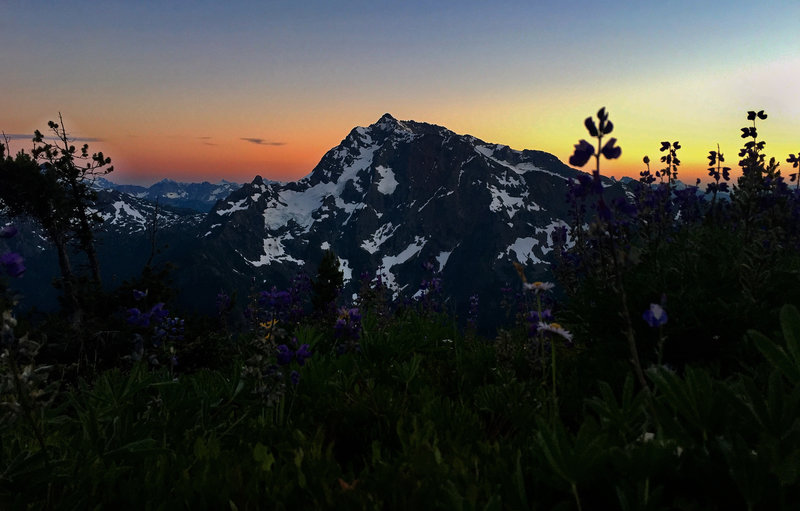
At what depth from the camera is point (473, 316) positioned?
11.3m

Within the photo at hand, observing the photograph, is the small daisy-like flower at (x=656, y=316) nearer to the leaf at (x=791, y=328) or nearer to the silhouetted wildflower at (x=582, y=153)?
the leaf at (x=791, y=328)

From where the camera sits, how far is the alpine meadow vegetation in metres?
1.51

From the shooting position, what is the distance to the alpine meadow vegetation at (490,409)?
1.51m

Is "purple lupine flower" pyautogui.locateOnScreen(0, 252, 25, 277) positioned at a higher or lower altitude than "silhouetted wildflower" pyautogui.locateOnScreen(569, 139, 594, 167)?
lower

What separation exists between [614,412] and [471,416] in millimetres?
1195

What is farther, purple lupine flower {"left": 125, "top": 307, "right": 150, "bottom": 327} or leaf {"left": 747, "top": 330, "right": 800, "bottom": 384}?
purple lupine flower {"left": 125, "top": 307, "right": 150, "bottom": 327}

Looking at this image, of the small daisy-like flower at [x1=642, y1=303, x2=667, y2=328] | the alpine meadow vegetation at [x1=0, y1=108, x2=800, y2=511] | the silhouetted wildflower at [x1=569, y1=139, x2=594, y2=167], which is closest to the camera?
the alpine meadow vegetation at [x1=0, y1=108, x2=800, y2=511]

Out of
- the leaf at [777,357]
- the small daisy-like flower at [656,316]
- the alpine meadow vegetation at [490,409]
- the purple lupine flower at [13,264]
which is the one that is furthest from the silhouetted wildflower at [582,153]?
the purple lupine flower at [13,264]

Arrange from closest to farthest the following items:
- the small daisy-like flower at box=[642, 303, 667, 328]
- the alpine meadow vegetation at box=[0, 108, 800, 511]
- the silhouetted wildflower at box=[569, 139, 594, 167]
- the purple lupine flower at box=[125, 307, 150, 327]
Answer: the alpine meadow vegetation at box=[0, 108, 800, 511], the small daisy-like flower at box=[642, 303, 667, 328], the silhouetted wildflower at box=[569, 139, 594, 167], the purple lupine flower at box=[125, 307, 150, 327]

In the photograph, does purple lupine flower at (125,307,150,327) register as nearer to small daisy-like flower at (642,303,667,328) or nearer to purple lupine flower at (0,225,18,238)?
purple lupine flower at (0,225,18,238)

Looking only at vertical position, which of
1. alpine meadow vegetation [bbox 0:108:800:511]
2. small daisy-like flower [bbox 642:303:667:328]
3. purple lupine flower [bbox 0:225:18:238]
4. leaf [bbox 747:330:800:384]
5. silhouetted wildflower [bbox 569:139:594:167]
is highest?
silhouetted wildflower [bbox 569:139:594:167]

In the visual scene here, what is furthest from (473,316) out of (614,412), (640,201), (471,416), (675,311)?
(614,412)

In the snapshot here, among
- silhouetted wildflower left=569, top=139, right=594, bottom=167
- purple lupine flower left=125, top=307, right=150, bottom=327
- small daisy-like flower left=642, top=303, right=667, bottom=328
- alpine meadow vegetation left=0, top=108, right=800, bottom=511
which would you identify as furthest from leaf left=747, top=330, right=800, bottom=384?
purple lupine flower left=125, top=307, right=150, bottom=327

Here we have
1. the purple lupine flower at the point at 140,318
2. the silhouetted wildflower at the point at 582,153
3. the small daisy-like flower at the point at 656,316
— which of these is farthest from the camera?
the purple lupine flower at the point at 140,318
